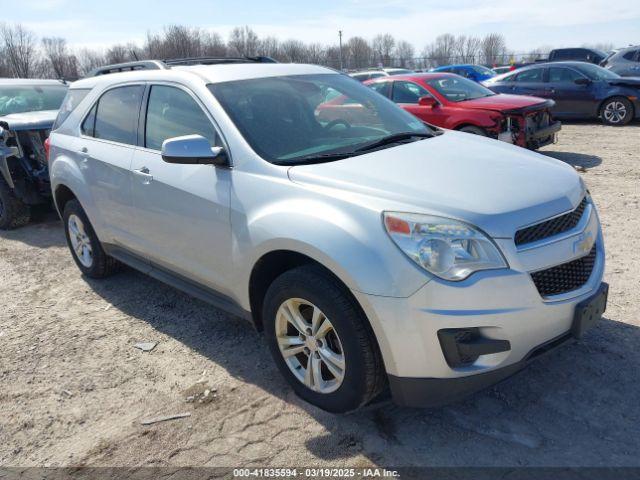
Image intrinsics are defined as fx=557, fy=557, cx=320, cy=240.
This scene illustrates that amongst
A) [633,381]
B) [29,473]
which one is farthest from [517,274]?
[29,473]

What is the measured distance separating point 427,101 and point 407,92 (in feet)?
2.17

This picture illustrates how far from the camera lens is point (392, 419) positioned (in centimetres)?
294

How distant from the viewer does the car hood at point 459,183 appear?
2523mm

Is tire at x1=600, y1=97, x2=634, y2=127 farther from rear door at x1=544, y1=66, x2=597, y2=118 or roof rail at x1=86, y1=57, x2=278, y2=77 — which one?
roof rail at x1=86, y1=57, x2=278, y2=77

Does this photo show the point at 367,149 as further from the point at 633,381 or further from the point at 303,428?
the point at 633,381

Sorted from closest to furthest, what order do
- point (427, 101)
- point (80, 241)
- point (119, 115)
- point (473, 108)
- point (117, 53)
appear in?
point (119, 115) < point (80, 241) < point (473, 108) < point (427, 101) < point (117, 53)

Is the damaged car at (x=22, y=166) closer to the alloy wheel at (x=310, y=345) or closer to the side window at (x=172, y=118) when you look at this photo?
the side window at (x=172, y=118)

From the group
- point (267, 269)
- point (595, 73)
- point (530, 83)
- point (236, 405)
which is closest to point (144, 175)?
point (267, 269)

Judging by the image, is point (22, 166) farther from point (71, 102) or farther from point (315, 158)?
point (315, 158)

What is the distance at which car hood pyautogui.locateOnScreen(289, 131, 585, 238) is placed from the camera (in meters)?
2.52

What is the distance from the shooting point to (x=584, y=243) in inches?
109

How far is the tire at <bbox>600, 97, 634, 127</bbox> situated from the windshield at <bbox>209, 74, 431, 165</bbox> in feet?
33.1

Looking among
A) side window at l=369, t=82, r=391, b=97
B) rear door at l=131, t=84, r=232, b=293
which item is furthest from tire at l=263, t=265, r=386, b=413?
side window at l=369, t=82, r=391, b=97

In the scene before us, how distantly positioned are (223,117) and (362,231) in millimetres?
1334
